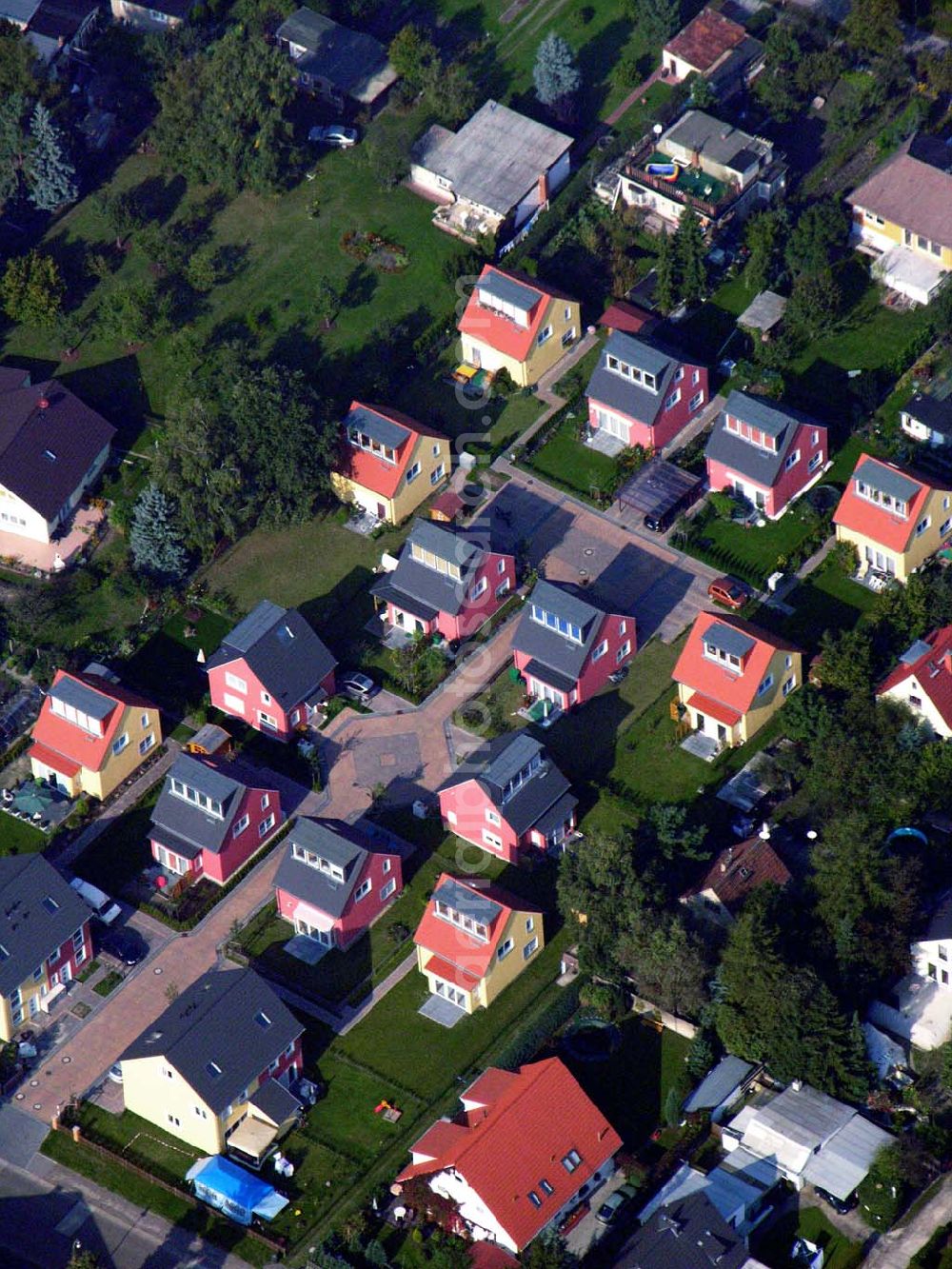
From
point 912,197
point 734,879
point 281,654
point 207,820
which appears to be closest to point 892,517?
point 734,879

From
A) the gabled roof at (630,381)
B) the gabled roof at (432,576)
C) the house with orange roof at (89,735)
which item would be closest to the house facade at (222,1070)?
the house with orange roof at (89,735)

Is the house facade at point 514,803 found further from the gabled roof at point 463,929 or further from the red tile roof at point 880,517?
the red tile roof at point 880,517

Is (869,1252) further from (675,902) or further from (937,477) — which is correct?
(937,477)

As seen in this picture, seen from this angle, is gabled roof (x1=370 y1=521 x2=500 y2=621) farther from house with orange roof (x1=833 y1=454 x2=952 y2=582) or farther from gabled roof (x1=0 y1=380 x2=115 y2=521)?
house with orange roof (x1=833 y1=454 x2=952 y2=582)

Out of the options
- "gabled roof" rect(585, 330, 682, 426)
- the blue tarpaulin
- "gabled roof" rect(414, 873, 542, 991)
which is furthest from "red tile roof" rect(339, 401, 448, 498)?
the blue tarpaulin

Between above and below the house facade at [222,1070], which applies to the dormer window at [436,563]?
above
